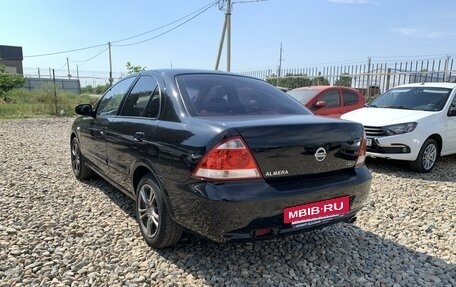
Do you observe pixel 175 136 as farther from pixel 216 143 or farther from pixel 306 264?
pixel 306 264

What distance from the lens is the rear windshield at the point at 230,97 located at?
299 centimetres

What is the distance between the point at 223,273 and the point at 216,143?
1039 millimetres

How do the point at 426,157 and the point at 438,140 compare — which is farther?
the point at 438,140

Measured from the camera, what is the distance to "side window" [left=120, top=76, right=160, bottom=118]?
10.6 feet

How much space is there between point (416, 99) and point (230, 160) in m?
5.82

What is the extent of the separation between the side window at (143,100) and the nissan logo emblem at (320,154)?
1.36 metres

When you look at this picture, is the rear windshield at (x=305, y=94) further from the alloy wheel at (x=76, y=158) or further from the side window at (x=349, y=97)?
the alloy wheel at (x=76, y=158)

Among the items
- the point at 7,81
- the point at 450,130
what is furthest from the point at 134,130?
the point at 7,81

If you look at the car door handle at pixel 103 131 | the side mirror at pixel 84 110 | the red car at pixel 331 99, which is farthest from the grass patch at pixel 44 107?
the car door handle at pixel 103 131

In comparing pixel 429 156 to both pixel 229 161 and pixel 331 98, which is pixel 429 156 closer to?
pixel 331 98

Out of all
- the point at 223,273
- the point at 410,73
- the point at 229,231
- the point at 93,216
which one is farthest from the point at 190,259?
the point at 410,73

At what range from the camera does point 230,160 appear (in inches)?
94.0

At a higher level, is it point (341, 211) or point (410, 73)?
point (410, 73)

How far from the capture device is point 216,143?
2404mm
